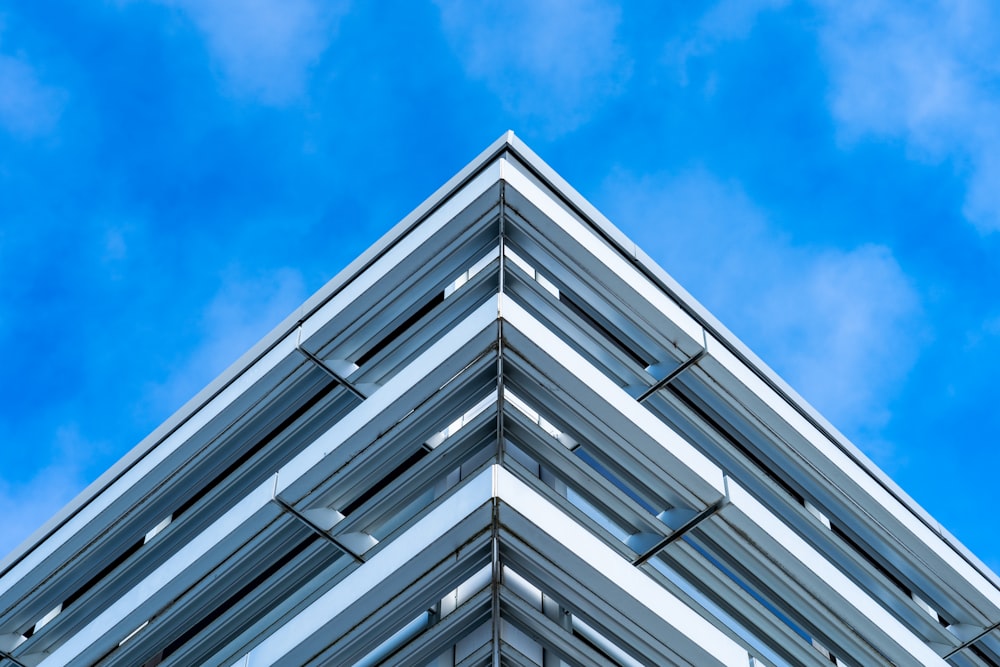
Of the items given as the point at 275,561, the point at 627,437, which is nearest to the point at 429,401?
the point at 627,437

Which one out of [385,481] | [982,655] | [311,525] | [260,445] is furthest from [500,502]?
[982,655]

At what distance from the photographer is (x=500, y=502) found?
26.1 feet

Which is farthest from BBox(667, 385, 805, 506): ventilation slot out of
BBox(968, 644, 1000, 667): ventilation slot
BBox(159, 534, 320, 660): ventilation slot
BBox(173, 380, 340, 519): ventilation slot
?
BBox(159, 534, 320, 660): ventilation slot

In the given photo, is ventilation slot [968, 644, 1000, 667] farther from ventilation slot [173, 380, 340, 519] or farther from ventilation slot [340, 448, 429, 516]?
ventilation slot [173, 380, 340, 519]

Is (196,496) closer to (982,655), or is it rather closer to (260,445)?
(260,445)

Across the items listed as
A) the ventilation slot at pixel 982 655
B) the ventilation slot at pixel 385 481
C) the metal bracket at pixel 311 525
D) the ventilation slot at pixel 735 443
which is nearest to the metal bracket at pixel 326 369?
the ventilation slot at pixel 385 481

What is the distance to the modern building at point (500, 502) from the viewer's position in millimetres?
8375

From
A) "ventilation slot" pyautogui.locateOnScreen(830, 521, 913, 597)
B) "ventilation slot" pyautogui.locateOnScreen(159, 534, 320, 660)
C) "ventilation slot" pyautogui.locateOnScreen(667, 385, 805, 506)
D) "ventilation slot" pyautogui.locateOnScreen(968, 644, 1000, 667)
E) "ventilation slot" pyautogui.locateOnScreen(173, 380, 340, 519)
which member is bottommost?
"ventilation slot" pyautogui.locateOnScreen(968, 644, 1000, 667)

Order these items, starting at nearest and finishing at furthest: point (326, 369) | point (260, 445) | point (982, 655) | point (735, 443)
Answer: point (326, 369), point (735, 443), point (260, 445), point (982, 655)

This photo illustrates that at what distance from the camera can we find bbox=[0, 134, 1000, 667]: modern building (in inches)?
330

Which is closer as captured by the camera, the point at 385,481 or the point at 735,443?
the point at 385,481

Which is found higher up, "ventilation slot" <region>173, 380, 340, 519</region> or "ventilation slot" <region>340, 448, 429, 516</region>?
"ventilation slot" <region>173, 380, 340, 519</region>

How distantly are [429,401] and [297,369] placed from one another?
8.88 feet

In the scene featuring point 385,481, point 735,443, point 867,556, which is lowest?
point 867,556
